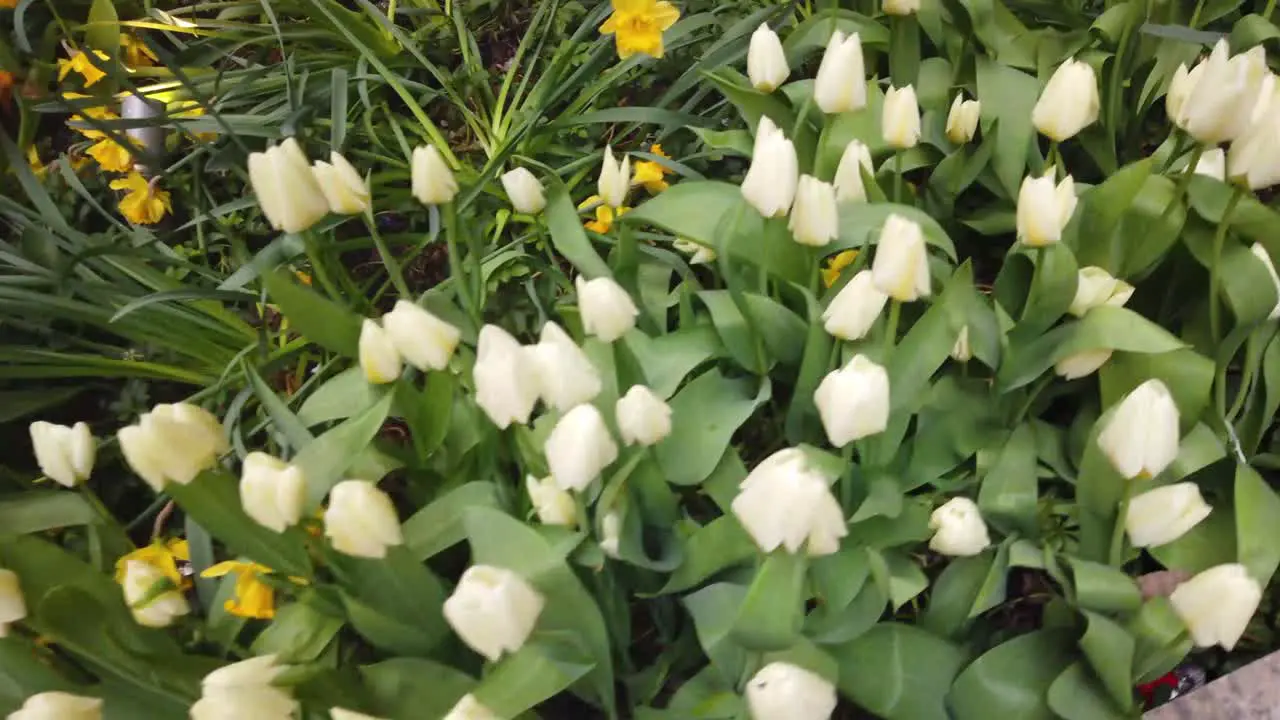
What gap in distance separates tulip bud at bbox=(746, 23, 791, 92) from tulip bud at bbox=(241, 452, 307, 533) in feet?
1.63

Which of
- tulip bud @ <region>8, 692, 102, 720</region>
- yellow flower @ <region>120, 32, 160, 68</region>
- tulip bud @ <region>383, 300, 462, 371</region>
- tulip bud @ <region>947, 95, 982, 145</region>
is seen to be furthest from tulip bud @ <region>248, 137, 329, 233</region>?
yellow flower @ <region>120, 32, 160, 68</region>

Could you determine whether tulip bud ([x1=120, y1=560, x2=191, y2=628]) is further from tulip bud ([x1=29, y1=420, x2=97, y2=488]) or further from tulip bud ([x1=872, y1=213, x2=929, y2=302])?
tulip bud ([x1=872, y1=213, x2=929, y2=302])

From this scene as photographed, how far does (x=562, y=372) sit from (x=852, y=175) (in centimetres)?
35

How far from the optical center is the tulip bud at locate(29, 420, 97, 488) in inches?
26.1

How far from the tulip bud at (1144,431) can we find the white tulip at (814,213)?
0.73ft

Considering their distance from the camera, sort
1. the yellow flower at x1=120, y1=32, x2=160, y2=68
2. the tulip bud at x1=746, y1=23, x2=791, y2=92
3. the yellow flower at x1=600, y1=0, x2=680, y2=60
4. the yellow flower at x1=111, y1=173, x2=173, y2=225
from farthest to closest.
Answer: the yellow flower at x1=120, y1=32, x2=160, y2=68 < the yellow flower at x1=111, y1=173, x2=173, y2=225 < the yellow flower at x1=600, y1=0, x2=680, y2=60 < the tulip bud at x1=746, y1=23, x2=791, y2=92

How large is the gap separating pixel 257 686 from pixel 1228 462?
72 cm

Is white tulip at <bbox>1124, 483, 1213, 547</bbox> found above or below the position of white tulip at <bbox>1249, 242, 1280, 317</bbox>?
below

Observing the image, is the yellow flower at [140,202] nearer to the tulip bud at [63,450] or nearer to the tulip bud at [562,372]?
the tulip bud at [63,450]

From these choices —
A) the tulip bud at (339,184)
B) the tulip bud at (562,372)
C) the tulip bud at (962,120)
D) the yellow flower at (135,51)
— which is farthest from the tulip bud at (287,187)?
the yellow flower at (135,51)

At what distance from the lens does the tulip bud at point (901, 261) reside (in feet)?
1.84

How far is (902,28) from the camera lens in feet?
2.91

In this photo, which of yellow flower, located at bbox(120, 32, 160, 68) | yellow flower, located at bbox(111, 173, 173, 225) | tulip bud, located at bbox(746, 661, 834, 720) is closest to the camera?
tulip bud, located at bbox(746, 661, 834, 720)

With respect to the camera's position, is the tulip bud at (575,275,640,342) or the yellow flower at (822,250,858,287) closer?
the tulip bud at (575,275,640,342)
